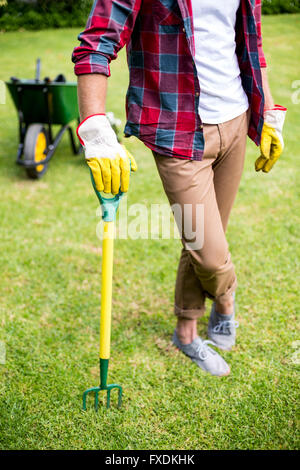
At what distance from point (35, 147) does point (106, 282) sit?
2.55 metres

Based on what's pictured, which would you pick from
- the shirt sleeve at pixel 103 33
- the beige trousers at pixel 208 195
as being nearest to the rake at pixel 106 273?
the beige trousers at pixel 208 195

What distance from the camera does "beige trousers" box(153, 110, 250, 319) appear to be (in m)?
1.61

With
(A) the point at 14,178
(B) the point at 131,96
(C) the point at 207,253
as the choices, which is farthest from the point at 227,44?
(A) the point at 14,178

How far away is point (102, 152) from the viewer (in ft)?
4.50

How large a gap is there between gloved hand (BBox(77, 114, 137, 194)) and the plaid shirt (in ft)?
0.53

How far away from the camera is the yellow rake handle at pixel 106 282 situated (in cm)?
154

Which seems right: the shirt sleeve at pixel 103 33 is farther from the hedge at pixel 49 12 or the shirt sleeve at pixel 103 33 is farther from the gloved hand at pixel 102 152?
the hedge at pixel 49 12

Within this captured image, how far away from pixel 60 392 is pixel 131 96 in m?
1.29

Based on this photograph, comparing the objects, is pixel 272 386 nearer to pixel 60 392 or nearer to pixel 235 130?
pixel 60 392

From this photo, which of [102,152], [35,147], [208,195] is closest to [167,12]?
[102,152]

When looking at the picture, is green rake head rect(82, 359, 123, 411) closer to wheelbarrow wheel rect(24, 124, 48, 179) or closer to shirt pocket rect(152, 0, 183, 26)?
shirt pocket rect(152, 0, 183, 26)

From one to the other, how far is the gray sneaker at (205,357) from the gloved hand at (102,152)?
102 cm

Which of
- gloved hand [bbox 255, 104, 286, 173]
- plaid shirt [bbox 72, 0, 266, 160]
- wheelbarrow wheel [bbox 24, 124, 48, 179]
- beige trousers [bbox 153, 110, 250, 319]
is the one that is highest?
plaid shirt [bbox 72, 0, 266, 160]

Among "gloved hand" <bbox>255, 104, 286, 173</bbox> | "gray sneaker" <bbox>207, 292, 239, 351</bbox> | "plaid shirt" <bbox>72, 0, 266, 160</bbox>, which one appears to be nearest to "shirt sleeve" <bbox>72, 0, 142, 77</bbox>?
"plaid shirt" <bbox>72, 0, 266, 160</bbox>
